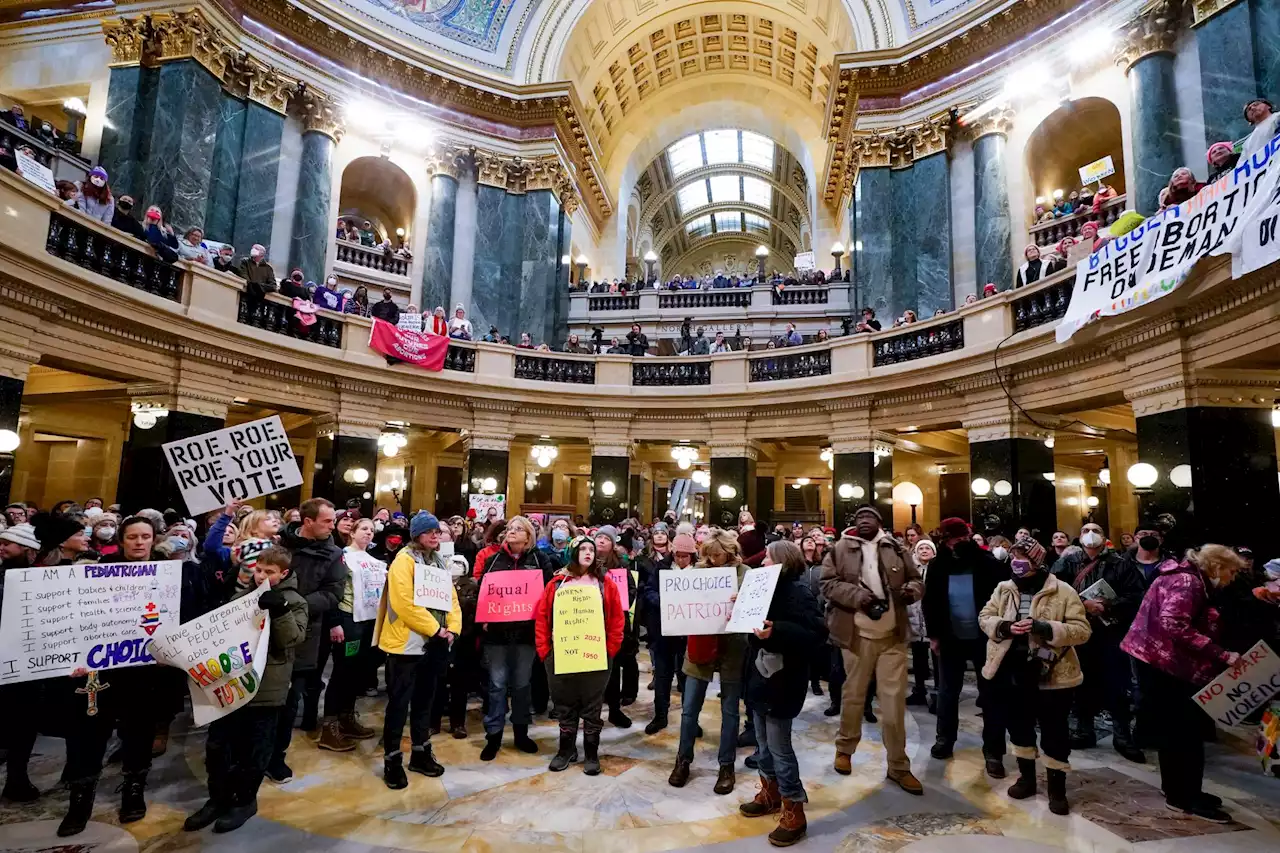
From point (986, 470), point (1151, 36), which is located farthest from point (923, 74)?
point (986, 470)

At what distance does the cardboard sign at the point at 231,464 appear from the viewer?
651 cm

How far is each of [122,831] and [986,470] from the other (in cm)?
1329

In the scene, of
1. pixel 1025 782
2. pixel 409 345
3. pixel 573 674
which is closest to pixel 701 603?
pixel 573 674

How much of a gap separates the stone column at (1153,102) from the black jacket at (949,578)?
13106 mm

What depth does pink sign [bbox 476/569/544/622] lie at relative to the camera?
20.1 feet

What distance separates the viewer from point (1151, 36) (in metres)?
15.3

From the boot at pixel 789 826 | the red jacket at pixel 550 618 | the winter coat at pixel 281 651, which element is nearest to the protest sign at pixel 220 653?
the winter coat at pixel 281 651

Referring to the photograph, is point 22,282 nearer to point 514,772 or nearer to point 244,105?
point 514,772

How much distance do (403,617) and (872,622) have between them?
12.5ft

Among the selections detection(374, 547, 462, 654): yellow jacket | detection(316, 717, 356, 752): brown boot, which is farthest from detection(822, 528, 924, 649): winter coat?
detection(316, 717, 356, 752): brown boot

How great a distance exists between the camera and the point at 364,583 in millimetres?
6098

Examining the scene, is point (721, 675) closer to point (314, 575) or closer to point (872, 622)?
point (872, 622)

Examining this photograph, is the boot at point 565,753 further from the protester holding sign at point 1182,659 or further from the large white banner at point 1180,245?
the large white banner at point 1180,245

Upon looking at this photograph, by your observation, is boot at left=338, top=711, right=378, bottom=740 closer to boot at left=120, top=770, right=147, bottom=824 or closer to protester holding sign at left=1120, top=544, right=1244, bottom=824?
boot at left=120, top=770, right=147, bottom=824
